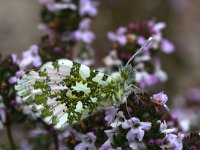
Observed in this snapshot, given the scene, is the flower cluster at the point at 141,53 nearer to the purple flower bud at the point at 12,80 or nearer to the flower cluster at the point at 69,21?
the flower cluster at the point at 69,21

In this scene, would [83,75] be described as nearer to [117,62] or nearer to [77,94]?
[77,94]

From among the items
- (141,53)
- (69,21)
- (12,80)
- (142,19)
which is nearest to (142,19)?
(142,19)

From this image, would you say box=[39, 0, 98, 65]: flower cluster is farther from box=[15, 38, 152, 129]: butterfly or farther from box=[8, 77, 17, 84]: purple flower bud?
box=[15, 38, 152, 129]: butterfly

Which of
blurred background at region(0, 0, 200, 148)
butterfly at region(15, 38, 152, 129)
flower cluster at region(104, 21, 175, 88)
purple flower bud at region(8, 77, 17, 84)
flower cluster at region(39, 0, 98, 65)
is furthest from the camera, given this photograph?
blurred background at region(0, 0, 200, 148)

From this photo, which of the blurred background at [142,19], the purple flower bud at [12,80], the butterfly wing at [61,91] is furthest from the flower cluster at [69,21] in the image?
the blurred background at [142,19]

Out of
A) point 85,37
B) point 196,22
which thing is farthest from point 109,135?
point 196,22

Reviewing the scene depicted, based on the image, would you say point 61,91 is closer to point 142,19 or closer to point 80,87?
point 80,87

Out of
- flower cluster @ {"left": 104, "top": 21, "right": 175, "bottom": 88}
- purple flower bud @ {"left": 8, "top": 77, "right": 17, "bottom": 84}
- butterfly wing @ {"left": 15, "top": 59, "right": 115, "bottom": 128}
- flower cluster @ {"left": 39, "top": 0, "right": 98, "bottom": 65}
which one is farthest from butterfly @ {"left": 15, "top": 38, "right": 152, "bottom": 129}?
flower cluster @ {"left": 39, "top": 0, "right": 98, "bottom": 65}
